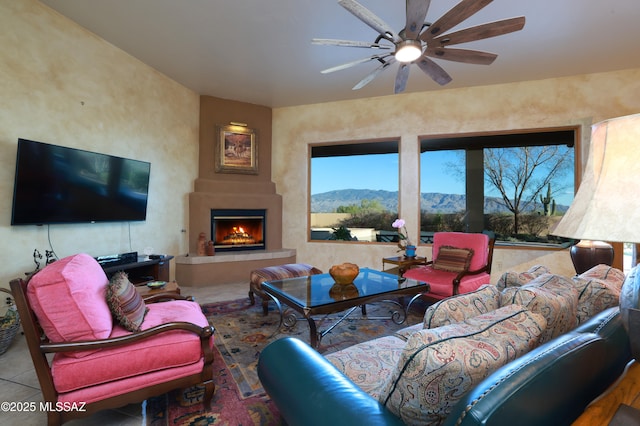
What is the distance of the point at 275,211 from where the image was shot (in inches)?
220

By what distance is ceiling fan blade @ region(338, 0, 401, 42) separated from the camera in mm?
1959

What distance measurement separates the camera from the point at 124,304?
1730 mm

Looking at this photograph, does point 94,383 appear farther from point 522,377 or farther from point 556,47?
point 556,47

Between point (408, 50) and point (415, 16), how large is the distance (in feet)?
1.06

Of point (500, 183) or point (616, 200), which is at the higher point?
point (500, 183)

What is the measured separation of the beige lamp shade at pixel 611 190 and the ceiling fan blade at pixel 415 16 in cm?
153

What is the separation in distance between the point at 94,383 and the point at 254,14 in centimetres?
325

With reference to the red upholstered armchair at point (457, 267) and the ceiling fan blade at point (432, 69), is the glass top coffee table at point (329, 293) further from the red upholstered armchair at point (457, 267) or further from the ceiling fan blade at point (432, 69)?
the ceiling fan blade at point (432, 69)

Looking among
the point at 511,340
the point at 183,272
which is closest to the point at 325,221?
the point at 183,272

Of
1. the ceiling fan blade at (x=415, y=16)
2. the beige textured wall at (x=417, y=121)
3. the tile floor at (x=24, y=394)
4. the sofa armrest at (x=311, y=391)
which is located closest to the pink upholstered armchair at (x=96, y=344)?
the tile floor at (x=24, y=394)

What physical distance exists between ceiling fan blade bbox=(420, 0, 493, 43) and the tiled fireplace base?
13.0ft

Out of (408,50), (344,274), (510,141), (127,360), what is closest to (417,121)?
(510,141)

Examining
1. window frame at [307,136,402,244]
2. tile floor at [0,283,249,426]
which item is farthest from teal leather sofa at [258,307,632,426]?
→ window frame at [307,136,402,244]

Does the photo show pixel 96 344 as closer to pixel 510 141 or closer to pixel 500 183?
pixel 500 183
